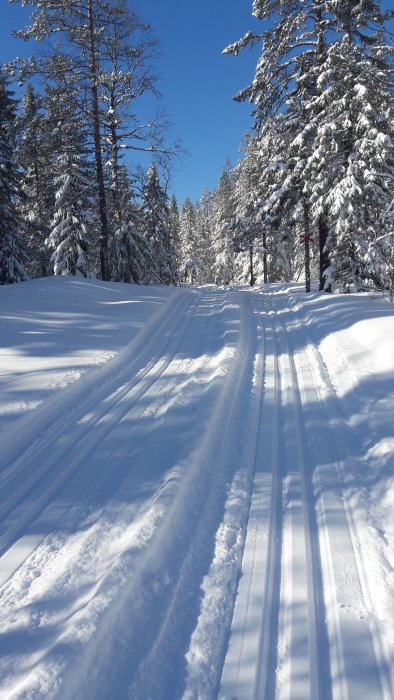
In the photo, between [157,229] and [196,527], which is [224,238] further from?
[196,527]

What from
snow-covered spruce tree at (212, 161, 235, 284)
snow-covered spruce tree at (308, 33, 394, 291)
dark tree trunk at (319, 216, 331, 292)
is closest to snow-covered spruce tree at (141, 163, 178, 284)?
snow-covered spruce tree at (212, 161, 235, 284)

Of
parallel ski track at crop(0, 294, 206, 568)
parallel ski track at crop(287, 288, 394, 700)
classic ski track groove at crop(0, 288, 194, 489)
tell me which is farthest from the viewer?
classic ski track groove at crop(0, 288, 194, 489)

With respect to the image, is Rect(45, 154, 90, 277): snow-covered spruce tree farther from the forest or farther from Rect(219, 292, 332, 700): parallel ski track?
Rect(219, 292, 332, 700): parallel ski track

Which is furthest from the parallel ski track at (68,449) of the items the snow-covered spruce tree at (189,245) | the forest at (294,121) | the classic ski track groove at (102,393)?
the snow-covered spruce tree at (189,245)

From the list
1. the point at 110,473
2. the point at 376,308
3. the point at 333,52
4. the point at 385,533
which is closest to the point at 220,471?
the point at 110,473

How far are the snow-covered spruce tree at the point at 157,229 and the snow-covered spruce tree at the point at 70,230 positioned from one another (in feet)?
24.1

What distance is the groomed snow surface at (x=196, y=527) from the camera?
2.40m

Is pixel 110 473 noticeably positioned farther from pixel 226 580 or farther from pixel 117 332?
pixel 117 332

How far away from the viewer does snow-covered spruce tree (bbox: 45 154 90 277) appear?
2220cm

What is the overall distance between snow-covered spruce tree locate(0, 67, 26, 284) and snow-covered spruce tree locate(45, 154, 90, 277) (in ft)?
11.0

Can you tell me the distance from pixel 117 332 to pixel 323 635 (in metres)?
7.82

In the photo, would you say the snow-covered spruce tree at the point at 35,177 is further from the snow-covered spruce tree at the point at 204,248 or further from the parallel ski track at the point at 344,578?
the snow-covered spruce tree at the point at 204,248

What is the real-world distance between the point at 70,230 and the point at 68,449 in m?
21.1

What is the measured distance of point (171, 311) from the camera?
12.8 m
